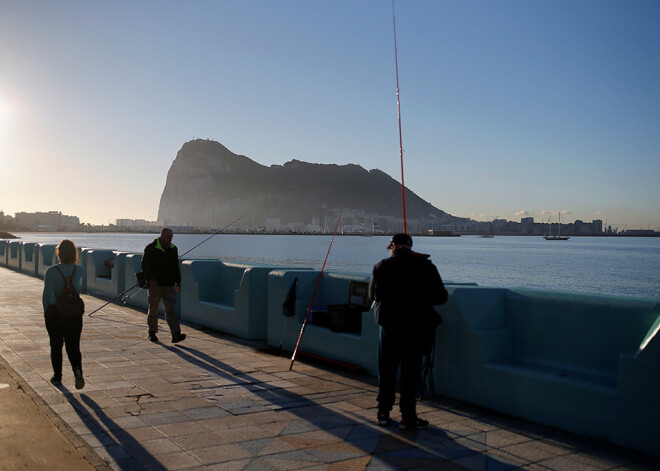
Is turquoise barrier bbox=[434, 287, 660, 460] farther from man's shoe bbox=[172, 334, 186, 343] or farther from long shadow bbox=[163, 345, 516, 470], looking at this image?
man's shoe bbox=[172, 334, 186, 343]

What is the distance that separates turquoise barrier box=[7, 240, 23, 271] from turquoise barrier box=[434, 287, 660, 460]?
2319 cm

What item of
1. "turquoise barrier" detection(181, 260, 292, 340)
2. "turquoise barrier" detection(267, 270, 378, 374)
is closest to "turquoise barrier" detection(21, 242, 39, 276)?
"turquoise barrier" detection(181, 260, 292, 340)

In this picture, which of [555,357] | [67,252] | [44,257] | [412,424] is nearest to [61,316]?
[67,252]

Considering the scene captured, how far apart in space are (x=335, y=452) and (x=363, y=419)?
35.9 inches

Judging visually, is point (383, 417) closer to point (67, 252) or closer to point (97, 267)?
point (67, 252)

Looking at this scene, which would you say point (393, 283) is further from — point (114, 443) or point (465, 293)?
point (114, 443)

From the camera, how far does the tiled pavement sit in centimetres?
446

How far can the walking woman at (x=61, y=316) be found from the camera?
6.51 m

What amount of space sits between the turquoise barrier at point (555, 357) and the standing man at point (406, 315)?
2.76ft

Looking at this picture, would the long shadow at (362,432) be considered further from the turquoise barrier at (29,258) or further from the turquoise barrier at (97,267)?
the turquoise barrier at (29,258)

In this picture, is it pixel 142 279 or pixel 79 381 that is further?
pixel 142 279

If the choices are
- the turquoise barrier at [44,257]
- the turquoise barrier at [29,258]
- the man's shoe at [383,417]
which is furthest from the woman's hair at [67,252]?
the turquoise barrier at [29,258]

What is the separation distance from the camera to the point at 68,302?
653cm

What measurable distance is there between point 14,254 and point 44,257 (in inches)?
208
